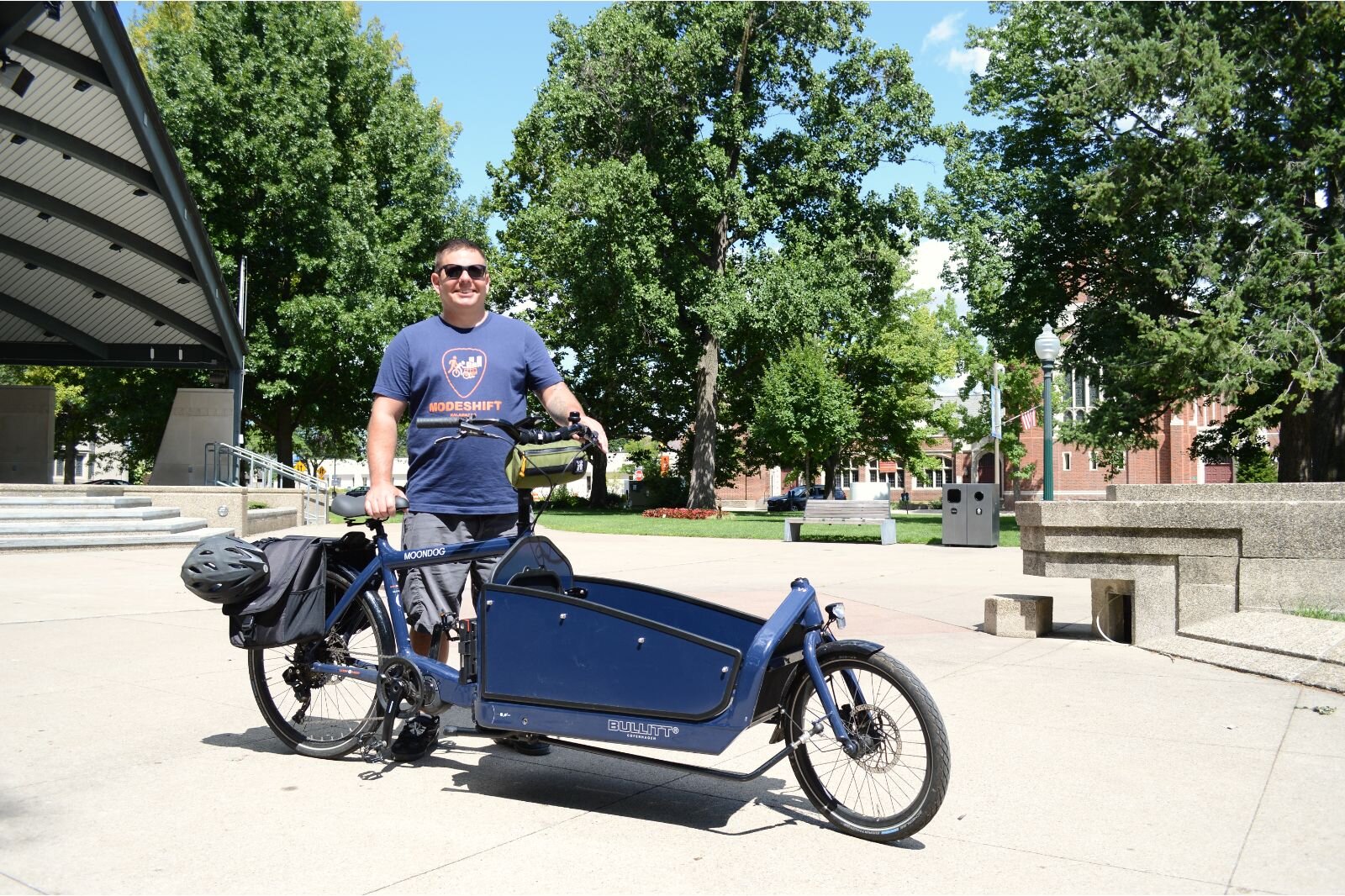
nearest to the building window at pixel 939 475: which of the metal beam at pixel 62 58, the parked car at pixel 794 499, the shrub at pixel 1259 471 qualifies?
the parked car at pixel 794 499

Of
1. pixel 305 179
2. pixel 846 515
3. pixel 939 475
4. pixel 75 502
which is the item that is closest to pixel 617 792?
pixel 75 502

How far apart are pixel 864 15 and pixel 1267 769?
34.5m

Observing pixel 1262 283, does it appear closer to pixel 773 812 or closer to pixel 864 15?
pixel 864 15

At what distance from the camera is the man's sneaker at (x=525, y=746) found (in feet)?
14.5

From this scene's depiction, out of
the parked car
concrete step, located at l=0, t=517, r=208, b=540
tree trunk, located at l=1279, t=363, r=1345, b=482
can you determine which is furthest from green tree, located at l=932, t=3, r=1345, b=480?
the parked car

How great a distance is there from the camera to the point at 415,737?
14.5 feet

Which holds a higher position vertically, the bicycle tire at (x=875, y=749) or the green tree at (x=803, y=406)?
the green tree at (x=803, y=406)

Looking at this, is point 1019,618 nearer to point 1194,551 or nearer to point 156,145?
point 1194,551

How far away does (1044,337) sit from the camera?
18.3m

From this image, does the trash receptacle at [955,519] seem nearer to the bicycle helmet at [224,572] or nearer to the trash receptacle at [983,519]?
the trash receptacle at [983,519]

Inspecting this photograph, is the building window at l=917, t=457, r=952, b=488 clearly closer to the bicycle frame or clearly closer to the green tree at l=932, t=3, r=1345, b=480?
the green tree at l=932, t=3, r=1345, b=480

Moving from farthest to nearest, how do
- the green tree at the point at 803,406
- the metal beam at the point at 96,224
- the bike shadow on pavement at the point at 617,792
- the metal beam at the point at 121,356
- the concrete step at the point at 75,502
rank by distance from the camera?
the green tree at the point at 803,406 < the metal beam at the point at 121,356 < the metal beam at the point at 96,224 < the concrete step at the point at 75,502 < the bike shadow on pavement at the point at 617,792

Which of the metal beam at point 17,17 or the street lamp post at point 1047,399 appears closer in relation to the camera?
the metal beam at point 17,17

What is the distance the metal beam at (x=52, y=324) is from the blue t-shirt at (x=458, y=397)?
24044 millimetres
